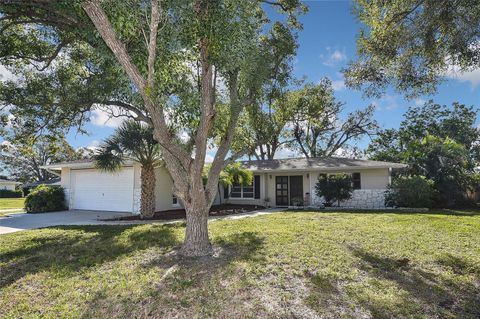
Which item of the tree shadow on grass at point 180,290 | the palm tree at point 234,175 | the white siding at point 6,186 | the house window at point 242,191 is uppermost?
the palm tree at point 234,175

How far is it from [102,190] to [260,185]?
990 cm

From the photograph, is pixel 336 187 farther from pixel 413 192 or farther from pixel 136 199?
pixel 136 199

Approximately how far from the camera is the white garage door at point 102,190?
54.6ft

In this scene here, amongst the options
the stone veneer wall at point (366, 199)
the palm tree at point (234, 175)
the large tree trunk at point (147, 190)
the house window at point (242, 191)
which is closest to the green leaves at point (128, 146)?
the large tree trunk at point (147, 190)

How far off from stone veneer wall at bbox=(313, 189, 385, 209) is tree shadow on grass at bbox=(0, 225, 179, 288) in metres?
10.7

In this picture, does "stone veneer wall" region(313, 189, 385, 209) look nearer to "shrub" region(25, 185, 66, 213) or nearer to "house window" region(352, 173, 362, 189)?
"house window" region(352, 173, 362, 189)

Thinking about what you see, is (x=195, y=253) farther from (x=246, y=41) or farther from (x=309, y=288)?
(x=246, y=41)

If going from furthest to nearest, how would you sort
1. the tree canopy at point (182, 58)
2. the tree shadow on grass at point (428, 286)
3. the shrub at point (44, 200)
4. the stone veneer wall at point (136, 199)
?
the shrub at point (44, 200) < the stone veneer wall at point (136, 199) < the tree canopy at point (182, 58) < the tree shadow on grass at point (428, 286)

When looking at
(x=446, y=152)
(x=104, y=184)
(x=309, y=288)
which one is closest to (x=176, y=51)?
(x=309, y=288)

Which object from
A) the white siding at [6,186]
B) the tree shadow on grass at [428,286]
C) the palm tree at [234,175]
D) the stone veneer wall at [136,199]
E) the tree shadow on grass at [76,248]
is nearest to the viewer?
the tree shadow on grass at [428,286]

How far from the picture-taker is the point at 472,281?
516 cm

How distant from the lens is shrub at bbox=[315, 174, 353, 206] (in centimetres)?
1677

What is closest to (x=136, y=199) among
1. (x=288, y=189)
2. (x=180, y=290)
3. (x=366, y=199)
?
(x=288, y=189)

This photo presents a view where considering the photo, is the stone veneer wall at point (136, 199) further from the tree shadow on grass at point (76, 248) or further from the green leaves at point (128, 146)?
the tree shadow on grass at point (76, 248)
